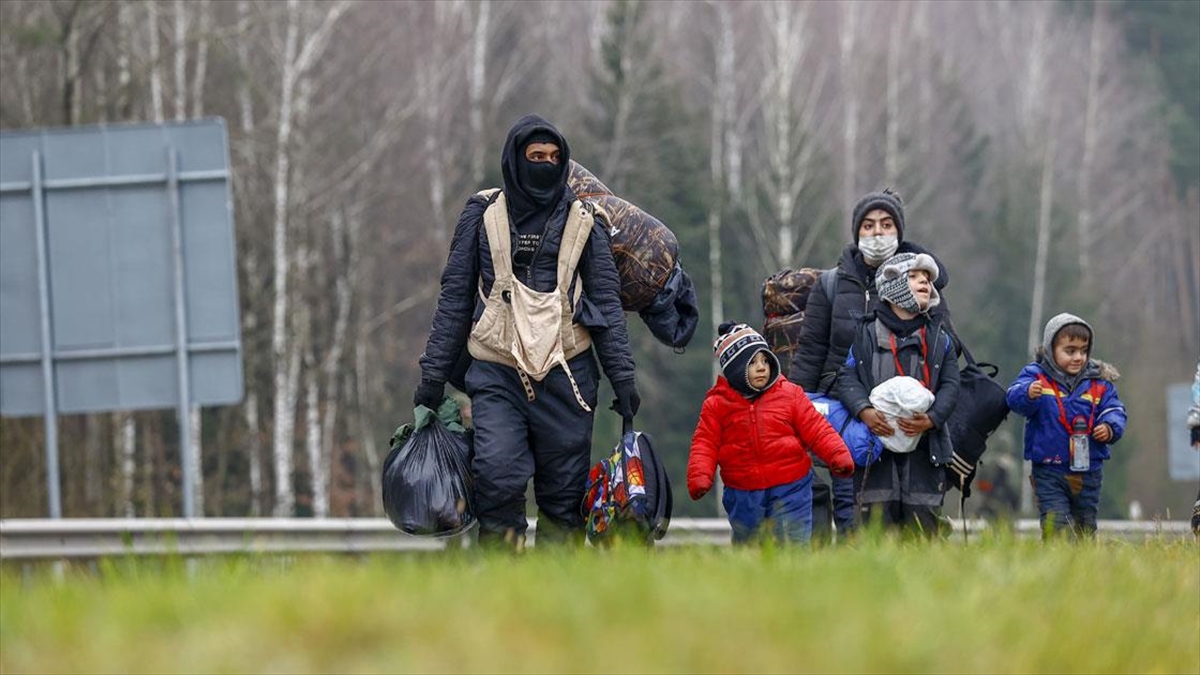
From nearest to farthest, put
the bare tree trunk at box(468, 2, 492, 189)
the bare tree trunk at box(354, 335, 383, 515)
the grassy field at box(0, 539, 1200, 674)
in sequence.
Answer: the grassy field at box(0, 539, 1200, 674), the bare tree trunk at box(354, 335, 383, 515), the bare tree trunk at box(468, 2, 492, 189)

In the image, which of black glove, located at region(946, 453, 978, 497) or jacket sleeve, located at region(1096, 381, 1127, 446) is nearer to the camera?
black glove, located at region(946, 453, 978, 497)

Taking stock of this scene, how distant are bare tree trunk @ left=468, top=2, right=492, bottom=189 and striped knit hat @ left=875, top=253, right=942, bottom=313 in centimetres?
3306

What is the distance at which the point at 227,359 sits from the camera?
50.5 feet

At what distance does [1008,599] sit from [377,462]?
3817 cm

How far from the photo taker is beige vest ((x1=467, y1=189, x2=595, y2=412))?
8852 millimetres

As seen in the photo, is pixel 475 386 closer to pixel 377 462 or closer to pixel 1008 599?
pixel 1008 599

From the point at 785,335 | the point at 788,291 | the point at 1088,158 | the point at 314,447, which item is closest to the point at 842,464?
the point at 785,335

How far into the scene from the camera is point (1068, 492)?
36.4ft

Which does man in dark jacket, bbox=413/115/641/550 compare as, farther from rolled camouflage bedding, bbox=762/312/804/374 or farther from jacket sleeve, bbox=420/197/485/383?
rolled camouflage bedding, bbox=762/312/804/374

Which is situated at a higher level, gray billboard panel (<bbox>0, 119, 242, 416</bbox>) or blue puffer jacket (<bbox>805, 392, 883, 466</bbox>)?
gray billboard panel (<bbox>0, 119, 242, 416</bbox>)

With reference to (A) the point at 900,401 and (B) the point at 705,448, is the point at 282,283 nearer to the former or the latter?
(A) the point at 900,401

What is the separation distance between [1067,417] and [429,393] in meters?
3.52

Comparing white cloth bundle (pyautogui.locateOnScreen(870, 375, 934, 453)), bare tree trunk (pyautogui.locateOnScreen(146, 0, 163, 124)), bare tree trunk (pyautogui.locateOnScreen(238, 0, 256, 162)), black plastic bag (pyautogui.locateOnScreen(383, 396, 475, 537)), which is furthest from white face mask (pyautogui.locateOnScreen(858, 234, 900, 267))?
bare tree trunk (pyautogui.locateOnScreen(146, 0, 163, 124))

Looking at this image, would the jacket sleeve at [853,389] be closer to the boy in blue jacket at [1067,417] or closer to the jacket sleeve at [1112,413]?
the boy in blue jacket at [1067,417]
